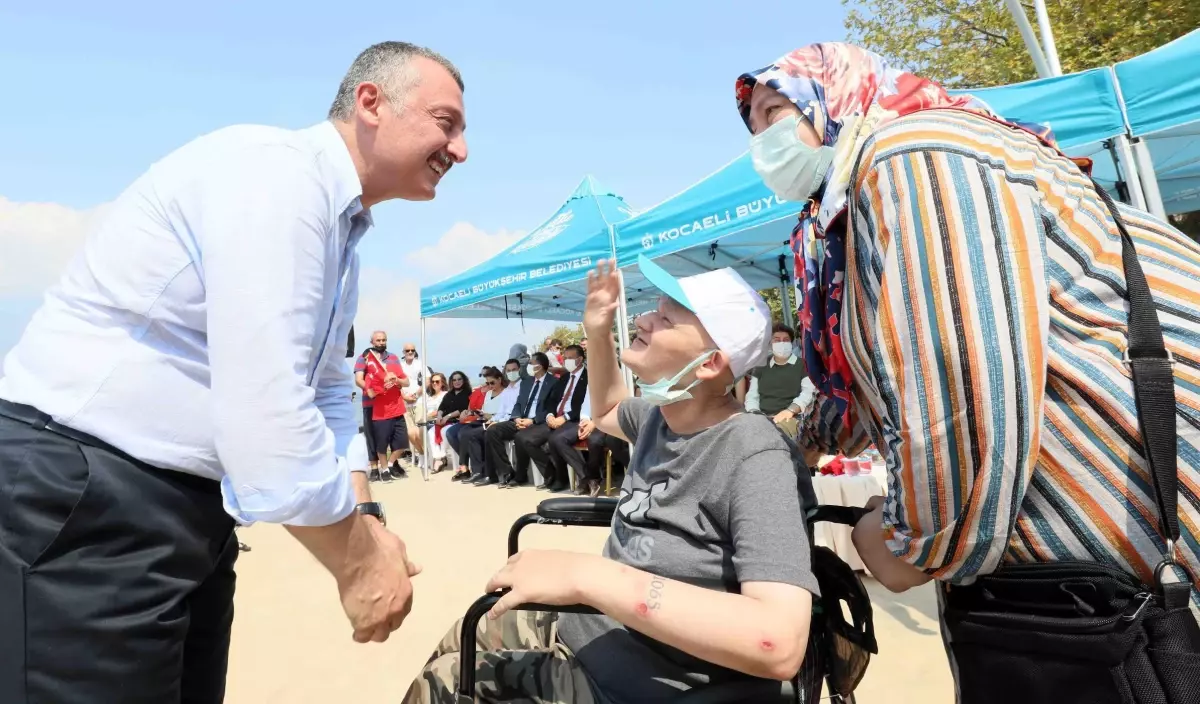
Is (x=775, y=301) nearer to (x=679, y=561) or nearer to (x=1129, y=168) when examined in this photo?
(x=1129, y=168)

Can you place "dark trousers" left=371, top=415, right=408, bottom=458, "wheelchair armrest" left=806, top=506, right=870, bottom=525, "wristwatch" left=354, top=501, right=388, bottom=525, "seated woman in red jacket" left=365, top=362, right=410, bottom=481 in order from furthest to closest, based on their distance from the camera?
"dark trousers" left=371, top=415, right=408, bottom=458, "seated woman in red jacket" left=365, top=362, right=410, bottom=481, "wristwatch" left=354, top=501, right=388, bottom=525, "wheelchair armrest" left=806, top=506, right=870, bottom=525

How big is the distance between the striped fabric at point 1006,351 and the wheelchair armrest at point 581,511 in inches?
38.3

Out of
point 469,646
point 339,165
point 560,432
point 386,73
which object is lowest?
point 560,432

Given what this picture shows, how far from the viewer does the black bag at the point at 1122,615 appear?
885 mm

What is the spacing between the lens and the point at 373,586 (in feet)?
4.39

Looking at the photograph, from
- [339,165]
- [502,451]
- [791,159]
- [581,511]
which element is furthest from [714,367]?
[502,451]

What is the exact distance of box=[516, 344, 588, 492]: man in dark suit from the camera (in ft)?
26.1

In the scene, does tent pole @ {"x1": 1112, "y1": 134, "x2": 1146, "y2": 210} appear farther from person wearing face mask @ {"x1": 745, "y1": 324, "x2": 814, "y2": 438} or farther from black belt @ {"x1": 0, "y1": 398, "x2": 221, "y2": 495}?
black belt @ {"x1": 0, "y1": 398, "x2": 221, "y2": 495}

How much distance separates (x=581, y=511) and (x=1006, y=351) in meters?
1.23

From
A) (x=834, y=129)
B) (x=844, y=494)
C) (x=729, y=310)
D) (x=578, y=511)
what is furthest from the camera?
(x=844, y=494)

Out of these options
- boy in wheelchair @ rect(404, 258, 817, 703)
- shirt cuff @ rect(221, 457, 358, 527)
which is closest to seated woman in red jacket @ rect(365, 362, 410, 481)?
boy in wheelchair @ rect(404, 258, 817, 703)

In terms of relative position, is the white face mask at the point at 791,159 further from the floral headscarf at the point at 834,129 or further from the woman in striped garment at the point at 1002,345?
the woman in striped garment at the point at 1002,345

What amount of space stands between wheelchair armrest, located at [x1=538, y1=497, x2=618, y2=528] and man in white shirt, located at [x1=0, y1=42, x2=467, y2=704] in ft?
1.95

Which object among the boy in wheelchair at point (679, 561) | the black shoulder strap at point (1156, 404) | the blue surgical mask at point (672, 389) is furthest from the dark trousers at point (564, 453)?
the black shoulder strap at point (1156, 404)
